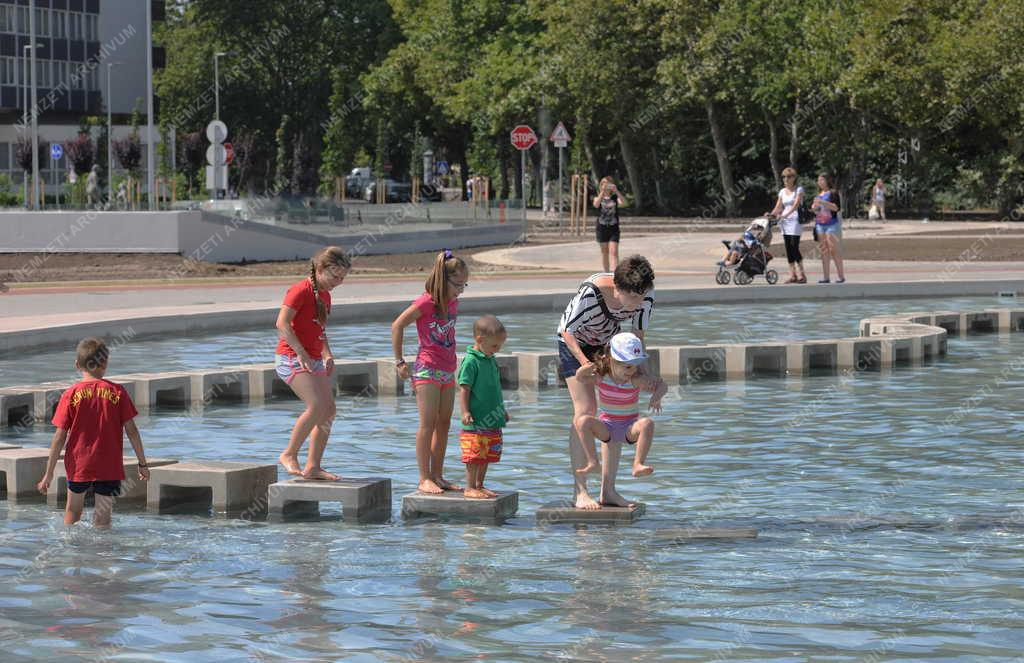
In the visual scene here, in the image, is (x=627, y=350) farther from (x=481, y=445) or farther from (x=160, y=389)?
(x=160, y=389)

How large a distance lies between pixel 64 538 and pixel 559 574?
313 centimetres

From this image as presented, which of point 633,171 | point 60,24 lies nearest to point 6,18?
point 60,24

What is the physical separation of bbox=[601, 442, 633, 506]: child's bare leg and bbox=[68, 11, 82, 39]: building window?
98481 mm

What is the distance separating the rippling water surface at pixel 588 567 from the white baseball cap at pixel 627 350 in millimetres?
1063

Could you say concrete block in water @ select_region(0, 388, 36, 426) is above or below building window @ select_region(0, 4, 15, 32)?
below

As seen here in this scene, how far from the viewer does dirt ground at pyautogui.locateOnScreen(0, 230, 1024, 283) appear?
33938mm

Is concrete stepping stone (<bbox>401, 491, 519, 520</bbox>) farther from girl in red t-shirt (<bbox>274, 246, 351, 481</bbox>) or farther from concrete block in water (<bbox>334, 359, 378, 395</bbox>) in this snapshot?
concrete block in water (<bbox>334, 359, 378, 395</bbox>)

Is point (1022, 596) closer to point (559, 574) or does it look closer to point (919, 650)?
point (919, 650)

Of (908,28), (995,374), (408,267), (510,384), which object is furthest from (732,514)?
(908,28)

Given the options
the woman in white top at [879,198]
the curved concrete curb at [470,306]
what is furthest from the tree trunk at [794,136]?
the curved concrete curb at [470,306]

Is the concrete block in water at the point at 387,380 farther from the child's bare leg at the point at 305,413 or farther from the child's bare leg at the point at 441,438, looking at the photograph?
the child's bare leg at the point at 441,438

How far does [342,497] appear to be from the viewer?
11172mm

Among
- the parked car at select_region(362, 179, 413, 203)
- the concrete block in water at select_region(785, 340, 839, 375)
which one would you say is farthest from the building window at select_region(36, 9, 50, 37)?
the concrete block in water at select_region(785, 340, 839, 375)

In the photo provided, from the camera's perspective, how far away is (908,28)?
2292 inches
